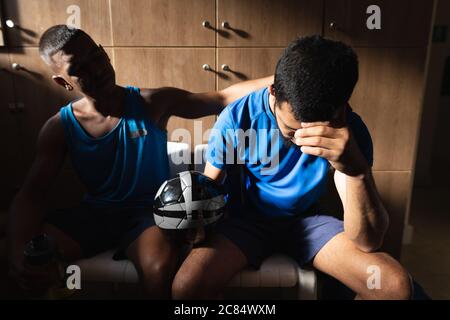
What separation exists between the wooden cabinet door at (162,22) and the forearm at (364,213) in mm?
825

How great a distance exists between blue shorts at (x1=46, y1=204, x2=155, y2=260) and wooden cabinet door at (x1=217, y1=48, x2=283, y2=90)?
0.62 meters

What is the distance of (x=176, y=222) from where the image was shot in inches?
38.2

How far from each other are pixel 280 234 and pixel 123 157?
0.56 metres

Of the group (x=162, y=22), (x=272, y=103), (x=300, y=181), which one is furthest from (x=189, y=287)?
(x=162, y=22)

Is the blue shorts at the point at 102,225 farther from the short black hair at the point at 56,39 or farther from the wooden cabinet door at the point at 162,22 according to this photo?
the wooden cabinet door at the point at 162,22

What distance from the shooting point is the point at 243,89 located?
1.29 meters

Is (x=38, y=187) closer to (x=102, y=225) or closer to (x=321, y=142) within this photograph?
(x=102, y=225)

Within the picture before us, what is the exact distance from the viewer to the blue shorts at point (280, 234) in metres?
1.08

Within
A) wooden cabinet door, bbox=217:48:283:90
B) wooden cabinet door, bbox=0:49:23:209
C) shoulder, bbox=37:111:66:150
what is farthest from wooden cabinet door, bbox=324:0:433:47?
wooden cabinet door, bbox=0:49:23:209

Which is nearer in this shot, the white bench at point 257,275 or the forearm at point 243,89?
the white bench at point 257,275

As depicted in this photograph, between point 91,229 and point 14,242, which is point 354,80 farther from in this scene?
point 14,242

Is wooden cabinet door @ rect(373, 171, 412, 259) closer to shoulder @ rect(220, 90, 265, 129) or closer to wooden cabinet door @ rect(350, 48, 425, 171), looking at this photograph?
wooden cabinet door @ rect(350, 48, 425, 171)

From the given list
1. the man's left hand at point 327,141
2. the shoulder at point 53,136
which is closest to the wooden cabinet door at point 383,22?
the man's left hand at point 327,141
